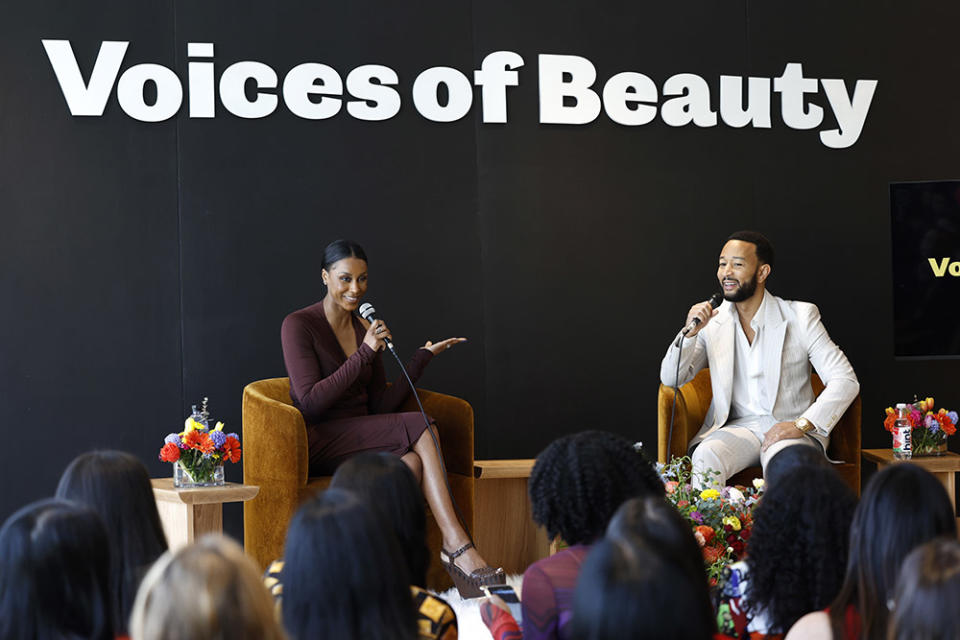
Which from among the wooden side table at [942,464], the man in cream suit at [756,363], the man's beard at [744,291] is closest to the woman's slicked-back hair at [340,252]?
the man in cream suit at [756,363]

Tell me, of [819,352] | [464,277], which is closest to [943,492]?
[819,352]

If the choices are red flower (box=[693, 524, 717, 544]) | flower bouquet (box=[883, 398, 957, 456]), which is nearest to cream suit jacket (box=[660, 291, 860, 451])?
flower bouquet (box=[883, 398, 957, 456])

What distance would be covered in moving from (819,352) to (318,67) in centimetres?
279

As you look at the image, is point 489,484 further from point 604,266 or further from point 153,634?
point 153,634

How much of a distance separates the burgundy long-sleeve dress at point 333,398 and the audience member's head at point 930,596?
10.3ft

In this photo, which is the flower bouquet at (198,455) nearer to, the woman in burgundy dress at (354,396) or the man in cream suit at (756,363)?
the woman in burgundy dress at (354,396)

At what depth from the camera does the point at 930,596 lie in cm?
130

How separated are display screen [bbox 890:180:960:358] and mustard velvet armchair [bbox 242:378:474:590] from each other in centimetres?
277

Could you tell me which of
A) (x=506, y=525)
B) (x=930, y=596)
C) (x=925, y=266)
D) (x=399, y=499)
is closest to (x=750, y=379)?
(x=506, y=525)

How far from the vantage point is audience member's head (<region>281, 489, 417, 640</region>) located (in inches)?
58.9

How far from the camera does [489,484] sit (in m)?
4.93

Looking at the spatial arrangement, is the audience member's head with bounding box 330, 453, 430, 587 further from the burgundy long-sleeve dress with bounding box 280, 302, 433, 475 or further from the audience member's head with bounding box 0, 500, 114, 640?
the burgundy long-sleeve dress with bounding box 280, 302, 433, 475

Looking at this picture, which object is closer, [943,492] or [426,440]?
[943,492]

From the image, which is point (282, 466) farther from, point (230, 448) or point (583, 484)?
point (583, 484)
